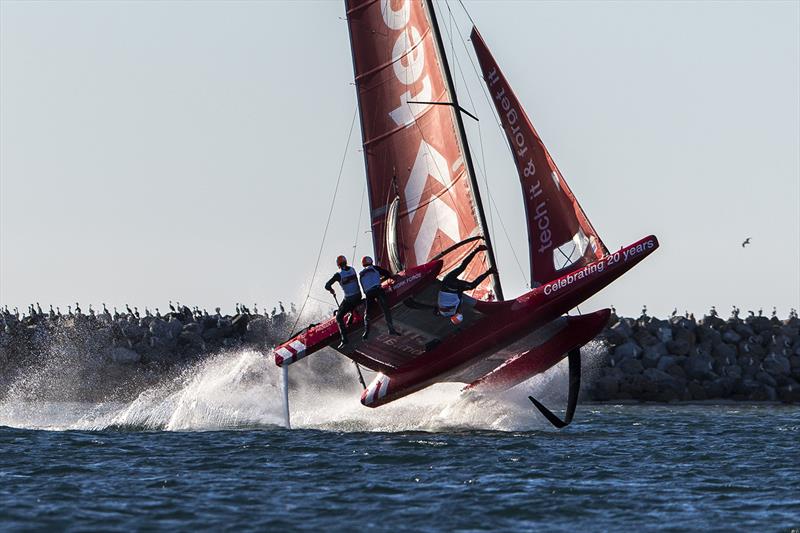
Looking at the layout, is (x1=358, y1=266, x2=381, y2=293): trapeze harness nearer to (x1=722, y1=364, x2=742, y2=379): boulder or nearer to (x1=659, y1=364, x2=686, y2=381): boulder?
(x1=659, y1=364, x2=686, y2=381): boulder

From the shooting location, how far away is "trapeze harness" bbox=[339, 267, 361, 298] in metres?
22.9

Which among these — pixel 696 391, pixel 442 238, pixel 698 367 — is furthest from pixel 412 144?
pixel 698 367

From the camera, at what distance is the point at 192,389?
2698 cm

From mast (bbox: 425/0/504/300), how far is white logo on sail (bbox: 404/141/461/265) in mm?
459

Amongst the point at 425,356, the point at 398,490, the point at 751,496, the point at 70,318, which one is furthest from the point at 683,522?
the point at 70,318

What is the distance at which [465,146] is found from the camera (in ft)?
83.2

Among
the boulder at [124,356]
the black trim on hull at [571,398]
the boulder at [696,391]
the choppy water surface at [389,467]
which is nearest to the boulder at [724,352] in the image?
the boulder at [696,391]

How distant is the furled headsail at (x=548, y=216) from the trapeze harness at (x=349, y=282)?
3001mm

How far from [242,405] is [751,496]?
461 inches

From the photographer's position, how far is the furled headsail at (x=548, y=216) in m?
23.4

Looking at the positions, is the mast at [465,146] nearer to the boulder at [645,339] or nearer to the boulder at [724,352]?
the boulder at [645,339]

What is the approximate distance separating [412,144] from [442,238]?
1874 millimetres

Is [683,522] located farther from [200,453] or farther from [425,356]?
[425,356]

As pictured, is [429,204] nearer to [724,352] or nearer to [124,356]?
[724,352]
